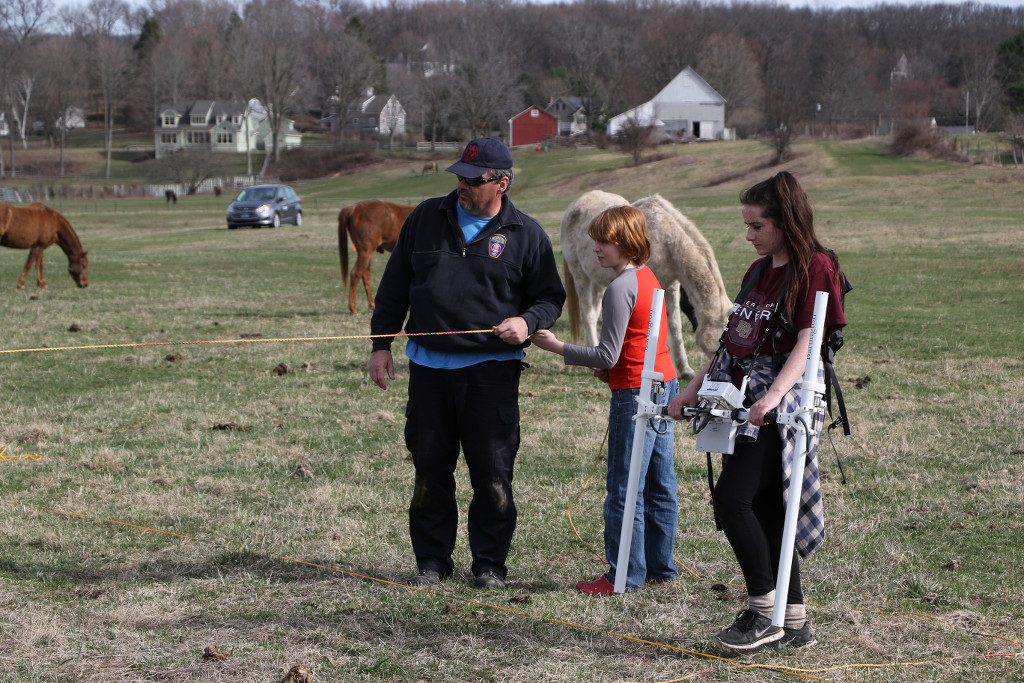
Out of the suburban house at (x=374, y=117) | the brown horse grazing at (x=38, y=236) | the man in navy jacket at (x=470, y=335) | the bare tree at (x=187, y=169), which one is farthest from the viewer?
the suburban house at (x=374, y=117)

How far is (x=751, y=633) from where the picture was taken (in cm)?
371

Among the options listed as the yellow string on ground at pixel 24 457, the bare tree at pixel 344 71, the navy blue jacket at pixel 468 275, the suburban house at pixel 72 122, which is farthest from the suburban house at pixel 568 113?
the navy blue jacket at pixel 468 275

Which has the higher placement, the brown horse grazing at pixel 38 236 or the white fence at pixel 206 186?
the white fence at pixel 206 186

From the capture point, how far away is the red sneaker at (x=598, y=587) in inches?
177

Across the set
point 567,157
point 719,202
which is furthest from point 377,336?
point 567,157

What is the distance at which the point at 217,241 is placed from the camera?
29.8 m

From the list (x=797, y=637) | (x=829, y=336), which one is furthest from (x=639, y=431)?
(x=797, y=637)

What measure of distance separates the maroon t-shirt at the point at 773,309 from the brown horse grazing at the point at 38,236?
16.5 m

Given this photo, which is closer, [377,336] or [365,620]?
[365,620]

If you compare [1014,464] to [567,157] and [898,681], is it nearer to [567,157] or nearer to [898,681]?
[898,681]

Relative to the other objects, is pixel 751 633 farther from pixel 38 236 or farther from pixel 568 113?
pixel 568 113

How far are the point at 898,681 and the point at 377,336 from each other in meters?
2.78

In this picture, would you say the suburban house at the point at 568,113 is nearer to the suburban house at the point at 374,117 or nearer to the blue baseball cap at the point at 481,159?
the suburban house at the point at 374,117

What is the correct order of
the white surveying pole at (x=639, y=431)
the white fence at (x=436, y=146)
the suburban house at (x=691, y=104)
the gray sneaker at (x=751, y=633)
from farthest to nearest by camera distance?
the white fence at (x=436, y=146) → the suburban house at (x=691, y=104) → the white surveying pole at (x=639, y=431) → the gray sneaker at (x=751, y=633)
